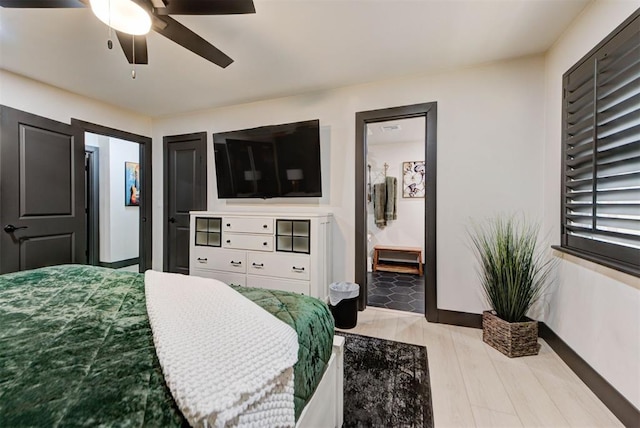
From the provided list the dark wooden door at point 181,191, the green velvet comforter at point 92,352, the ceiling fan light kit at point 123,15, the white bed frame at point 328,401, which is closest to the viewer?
the green velvet comforter at point 92,352

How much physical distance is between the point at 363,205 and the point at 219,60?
1.82 metres

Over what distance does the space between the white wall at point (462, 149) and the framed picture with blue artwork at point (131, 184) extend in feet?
11.4

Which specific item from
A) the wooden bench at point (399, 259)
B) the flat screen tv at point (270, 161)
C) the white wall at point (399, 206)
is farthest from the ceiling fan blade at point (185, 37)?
the wooden bench at point (399, 259)

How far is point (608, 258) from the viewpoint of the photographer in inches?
60.6

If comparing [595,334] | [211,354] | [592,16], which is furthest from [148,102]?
[595,334]

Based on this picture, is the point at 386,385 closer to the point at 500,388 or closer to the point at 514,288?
the point at 500,388

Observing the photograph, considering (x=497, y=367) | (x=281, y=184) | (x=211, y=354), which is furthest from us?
(x=281, y=184)

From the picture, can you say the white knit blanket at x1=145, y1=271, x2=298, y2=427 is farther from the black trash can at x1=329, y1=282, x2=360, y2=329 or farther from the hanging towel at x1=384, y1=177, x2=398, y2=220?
the hanging towel at x1=384, y1=177, x2=398, y2=220

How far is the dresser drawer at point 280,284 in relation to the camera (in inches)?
104

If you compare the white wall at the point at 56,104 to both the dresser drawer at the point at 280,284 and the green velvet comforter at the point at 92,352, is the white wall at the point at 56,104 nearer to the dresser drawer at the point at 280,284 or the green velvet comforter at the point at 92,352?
the green velvet comforter at the point at 92,352

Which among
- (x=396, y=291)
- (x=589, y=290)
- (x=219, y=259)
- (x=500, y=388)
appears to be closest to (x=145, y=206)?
(x=219, y=259)

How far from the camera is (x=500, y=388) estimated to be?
166cm

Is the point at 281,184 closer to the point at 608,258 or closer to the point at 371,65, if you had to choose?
the point at 371,65

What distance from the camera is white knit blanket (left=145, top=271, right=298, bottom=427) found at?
23.7 inches
